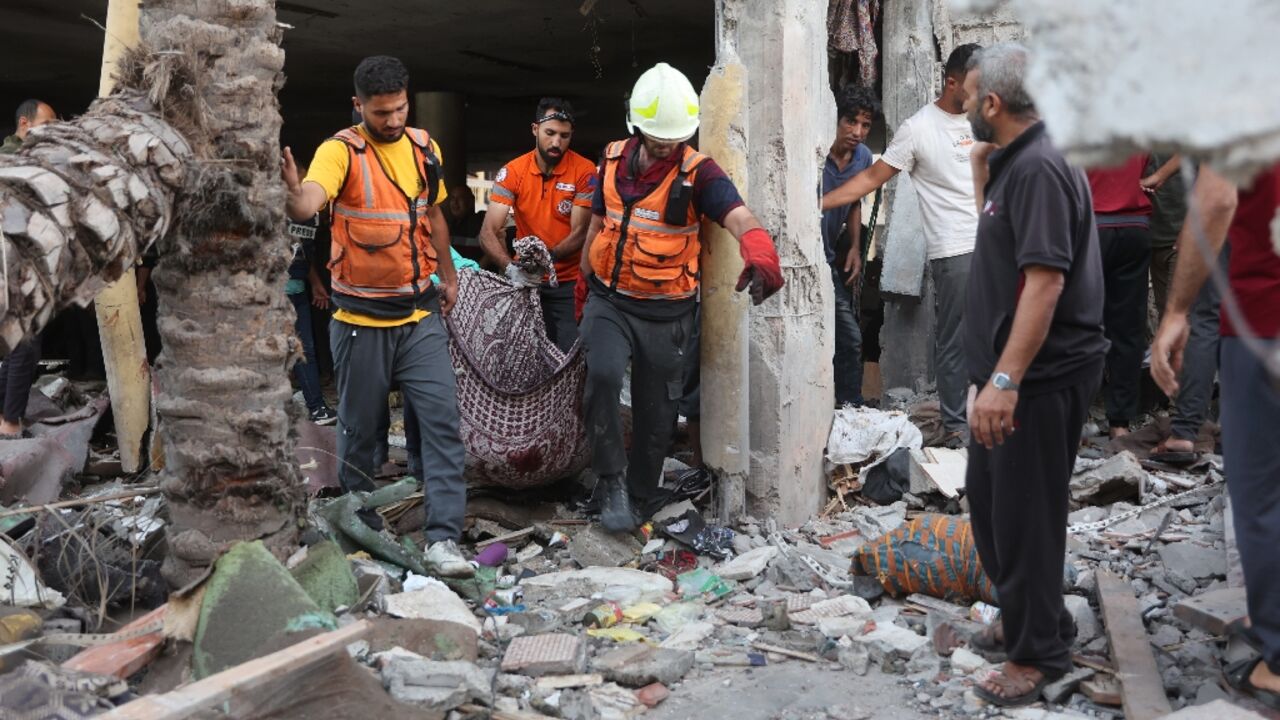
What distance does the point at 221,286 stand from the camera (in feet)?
11.9

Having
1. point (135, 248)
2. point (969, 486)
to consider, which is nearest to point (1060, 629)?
point (969, 486)

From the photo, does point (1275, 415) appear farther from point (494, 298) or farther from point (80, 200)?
point (494, 298)

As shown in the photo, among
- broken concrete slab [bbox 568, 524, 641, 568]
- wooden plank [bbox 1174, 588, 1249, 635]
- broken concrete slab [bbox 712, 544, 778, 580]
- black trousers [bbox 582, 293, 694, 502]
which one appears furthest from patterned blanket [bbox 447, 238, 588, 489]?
wooden plank [bbox 1174, 588, 1249, 635]

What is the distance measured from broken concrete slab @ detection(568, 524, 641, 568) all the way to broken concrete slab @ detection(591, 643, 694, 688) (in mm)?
974

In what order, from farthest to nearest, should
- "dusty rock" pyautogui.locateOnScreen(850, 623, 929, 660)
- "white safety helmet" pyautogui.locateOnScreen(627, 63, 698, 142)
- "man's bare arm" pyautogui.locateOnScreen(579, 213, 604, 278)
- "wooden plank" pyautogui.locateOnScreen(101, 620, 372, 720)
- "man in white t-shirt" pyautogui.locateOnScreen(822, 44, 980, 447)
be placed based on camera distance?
"man in white t-shirt" pyautogui.locateOnScreen(822, 44, 980, 447) < "man's bare arm" pyautogui.locateOnScreen(579, 213, 604, 278) < "white safety helmet" pyautogui.locateOnScreen(627, 63, 698, 142) < "dusty rock" pyautogui.locateOnScreen(850, 623, 929, 660) < "wooden plank" pyautogui.locateOnScreen(101, 620, 372, 720)

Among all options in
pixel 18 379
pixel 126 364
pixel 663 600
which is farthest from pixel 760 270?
pixel 18 379

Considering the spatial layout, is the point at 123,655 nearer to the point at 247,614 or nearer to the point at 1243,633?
the point at 247,614

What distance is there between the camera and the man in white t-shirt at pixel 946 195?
18.8ft

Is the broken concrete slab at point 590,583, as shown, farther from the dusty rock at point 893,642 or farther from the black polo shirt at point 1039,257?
the black polo shirt at point 1039,257

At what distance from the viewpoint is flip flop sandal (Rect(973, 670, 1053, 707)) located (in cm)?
330

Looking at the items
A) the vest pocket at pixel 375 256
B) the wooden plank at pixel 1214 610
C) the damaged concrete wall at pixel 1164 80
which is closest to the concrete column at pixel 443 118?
the vest pocket at pixel 375 256

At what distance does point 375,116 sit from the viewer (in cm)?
442

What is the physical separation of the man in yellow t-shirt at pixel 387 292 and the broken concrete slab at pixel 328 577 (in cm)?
50

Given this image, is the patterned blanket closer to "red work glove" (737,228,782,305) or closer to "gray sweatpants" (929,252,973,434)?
"red work glove" (737,228,782,305)
